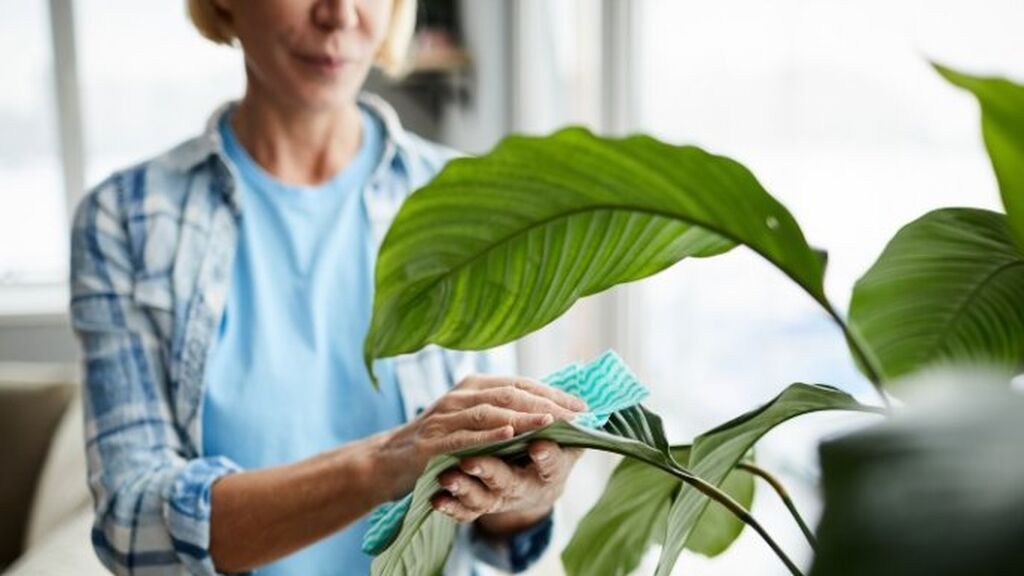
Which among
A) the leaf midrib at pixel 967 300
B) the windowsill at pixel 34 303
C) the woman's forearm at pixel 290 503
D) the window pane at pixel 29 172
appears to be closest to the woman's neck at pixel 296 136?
the woman's forearm at pixel 290 503

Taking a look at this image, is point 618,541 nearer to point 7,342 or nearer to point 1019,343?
point 1019,343

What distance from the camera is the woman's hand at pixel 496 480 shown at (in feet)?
1.69

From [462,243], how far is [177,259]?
0.59 metres

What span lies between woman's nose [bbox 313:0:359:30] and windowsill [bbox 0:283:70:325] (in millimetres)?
3464

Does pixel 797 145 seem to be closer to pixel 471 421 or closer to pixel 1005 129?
pixel 471 421

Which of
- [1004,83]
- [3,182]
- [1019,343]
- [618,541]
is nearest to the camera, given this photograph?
[1004,83]

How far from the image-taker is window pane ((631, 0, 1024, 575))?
1.20 metres

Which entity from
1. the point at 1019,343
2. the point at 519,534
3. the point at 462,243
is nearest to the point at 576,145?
the point at 462,243

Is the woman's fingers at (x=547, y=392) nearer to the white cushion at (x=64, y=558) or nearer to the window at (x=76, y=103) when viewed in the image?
the white cushion at (x=64, y=558)

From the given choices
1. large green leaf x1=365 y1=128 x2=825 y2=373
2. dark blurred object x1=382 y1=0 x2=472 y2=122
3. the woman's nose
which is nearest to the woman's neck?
the woman's nose

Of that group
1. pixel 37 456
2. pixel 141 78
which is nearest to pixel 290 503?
pixel 37 456

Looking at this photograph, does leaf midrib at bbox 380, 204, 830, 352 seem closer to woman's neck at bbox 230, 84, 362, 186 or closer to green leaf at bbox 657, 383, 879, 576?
green leaf at bbox 657, 383, 879, 576

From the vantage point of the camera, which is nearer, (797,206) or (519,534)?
(519,534)

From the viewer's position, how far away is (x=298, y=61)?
97cm
